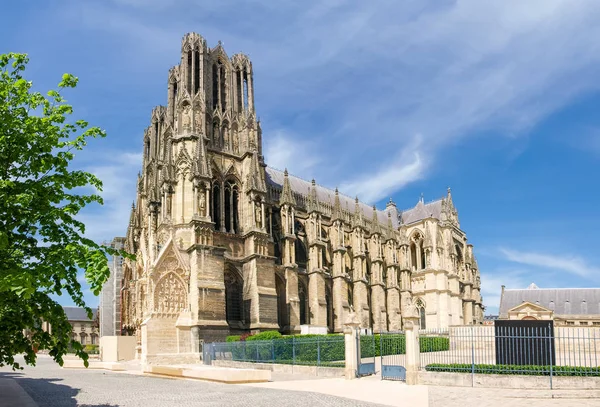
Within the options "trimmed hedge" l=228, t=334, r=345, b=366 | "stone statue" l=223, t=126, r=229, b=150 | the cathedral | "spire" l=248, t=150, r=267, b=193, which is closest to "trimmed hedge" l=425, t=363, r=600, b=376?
"trimmed hedge" l=228, t=334, r=345, b=366

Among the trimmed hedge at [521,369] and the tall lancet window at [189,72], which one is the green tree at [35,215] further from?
the tall lancet window at [189,72]

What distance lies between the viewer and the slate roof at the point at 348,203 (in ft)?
160

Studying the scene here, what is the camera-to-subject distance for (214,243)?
36344 mm

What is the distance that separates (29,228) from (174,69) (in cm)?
3391

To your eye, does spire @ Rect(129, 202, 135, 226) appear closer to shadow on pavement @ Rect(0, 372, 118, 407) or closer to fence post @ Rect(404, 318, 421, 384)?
Result: shadow on pavement @ Rect(0, 372, 118, 407)

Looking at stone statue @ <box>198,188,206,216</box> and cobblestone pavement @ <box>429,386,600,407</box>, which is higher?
stone statue @ <box>198,188,206,216</box>

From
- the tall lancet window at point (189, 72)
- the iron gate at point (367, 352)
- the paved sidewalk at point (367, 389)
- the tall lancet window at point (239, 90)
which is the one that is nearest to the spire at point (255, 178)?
the tall lancet window at point (239, 90)

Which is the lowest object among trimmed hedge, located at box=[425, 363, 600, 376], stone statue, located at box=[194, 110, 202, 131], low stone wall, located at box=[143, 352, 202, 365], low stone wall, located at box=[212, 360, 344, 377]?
low stone wall, located at box=[143, 352, 202, 365]

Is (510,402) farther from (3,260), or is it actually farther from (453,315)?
(453,315)

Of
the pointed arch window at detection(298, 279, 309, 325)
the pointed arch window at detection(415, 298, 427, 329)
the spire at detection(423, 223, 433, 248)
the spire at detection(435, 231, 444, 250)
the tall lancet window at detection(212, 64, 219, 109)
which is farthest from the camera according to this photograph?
the spire at detection(435, 231, 444, 250)

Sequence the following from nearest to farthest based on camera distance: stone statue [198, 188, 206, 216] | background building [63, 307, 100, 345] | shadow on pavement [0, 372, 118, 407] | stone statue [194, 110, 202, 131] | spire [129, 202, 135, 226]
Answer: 1. shadow on pavement [0, 372, 118, 407]
2. stone statue [198, 188, 206, 216]
3. stone statue [194, 110, 202, 131]
4. spire [129, 202, 135, 226]
5. background building [63, 307, 100, 345]

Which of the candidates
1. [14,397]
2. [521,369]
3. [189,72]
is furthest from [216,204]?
[521,369]

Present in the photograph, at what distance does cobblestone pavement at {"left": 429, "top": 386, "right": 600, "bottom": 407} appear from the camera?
13.8 meters

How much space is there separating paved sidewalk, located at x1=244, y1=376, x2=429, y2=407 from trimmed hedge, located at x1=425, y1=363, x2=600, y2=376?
1323mm
